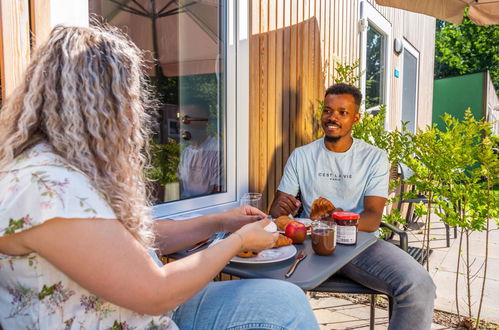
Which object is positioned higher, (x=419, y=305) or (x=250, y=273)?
(x=250, y=273)

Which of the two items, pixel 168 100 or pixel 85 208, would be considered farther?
pixel 168 100

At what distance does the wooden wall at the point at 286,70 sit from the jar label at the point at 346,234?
1201mm

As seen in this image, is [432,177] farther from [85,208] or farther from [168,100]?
[85,208]

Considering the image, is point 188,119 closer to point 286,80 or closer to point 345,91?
point 286,80

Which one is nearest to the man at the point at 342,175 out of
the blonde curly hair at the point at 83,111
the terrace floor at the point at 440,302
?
the terrace floor at the point at 440,302

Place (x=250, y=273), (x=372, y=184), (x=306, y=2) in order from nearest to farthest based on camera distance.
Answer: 1. (x=250, y=273)
2. (x=372, y=184)
3. (x=306, y=2)

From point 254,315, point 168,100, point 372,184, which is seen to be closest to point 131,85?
point 254,315

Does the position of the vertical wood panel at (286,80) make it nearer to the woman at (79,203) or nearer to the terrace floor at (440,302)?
the terrace floor at (440,302)

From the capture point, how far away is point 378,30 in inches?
211

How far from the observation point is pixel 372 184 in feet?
8.18

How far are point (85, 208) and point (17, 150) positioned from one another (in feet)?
0.81

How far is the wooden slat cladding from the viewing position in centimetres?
276

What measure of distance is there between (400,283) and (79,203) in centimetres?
160

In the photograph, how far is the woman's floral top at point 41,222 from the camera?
81 cm
